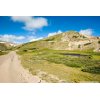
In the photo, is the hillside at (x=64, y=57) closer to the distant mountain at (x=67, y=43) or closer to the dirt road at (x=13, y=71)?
the distant mountain at (x=67, y=43)

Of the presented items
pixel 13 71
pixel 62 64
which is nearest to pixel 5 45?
pixel 13 71

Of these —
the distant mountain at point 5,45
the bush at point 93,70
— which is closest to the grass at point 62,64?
the bush at point 93,70

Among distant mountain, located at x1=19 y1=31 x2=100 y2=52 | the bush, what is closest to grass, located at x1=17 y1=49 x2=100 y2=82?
the bush

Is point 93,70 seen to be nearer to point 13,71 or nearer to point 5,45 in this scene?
point 13,71

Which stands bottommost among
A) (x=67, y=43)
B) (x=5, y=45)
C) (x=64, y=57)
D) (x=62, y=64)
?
(x=62, y=64)
